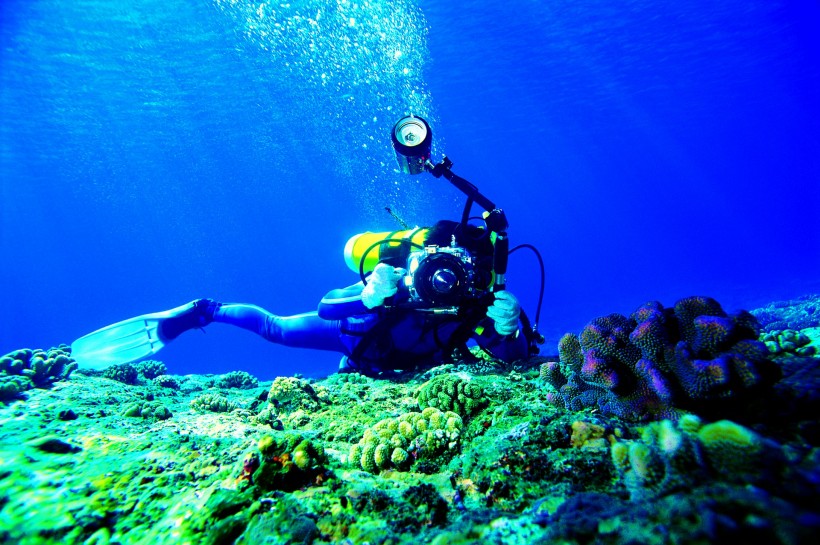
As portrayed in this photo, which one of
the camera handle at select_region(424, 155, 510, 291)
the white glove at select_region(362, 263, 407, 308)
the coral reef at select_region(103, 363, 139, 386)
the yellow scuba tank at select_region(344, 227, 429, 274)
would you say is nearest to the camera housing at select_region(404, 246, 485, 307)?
the white glove at select_region(362, 263, 407, 308)

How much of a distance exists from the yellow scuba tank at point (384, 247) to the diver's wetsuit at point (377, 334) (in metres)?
0.46

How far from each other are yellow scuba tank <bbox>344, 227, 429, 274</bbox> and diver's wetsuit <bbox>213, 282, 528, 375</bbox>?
465 mm

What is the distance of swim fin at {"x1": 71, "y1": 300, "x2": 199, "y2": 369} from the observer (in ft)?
18.1

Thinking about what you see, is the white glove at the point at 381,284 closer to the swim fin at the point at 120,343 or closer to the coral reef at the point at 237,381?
the swim fin at the point at 120,343

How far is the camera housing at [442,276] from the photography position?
12.2 feet

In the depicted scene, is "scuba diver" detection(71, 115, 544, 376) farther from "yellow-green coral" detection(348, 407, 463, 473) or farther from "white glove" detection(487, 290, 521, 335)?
"yellow-green coral" detection(348, 407, 463, 473)

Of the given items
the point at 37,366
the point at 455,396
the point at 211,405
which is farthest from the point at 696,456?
the point at 37,366

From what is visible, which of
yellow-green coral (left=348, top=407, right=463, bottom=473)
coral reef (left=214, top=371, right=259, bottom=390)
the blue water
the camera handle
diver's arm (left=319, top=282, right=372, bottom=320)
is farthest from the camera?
the blue water

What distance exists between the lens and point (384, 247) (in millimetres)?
4680

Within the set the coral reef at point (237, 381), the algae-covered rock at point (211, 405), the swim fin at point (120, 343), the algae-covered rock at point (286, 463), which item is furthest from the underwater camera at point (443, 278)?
the coral reef at point (237, 381)

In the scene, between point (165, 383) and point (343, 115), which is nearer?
point (165, 383)

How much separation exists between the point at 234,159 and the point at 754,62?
57745mm

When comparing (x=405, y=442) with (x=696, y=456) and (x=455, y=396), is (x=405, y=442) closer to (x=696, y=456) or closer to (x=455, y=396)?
(x=455, y=396)

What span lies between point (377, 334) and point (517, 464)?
352 centimetres
